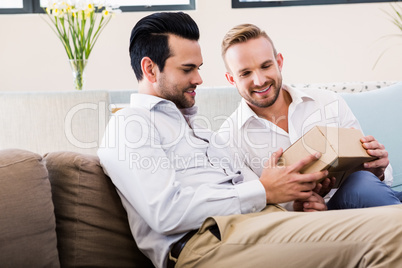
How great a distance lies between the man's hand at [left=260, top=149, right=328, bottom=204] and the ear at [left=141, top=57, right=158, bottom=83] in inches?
19.4

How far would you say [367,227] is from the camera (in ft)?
3.57

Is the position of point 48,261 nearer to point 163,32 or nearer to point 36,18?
point 163,32

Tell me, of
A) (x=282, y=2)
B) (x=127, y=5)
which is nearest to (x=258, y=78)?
(x=282, y=2)

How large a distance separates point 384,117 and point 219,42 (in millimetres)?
2007

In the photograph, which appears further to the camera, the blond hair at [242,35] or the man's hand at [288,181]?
the blond hair at [242,35]

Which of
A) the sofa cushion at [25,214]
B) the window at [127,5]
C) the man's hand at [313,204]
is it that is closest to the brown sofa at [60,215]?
the sofa cushion at [25,214]

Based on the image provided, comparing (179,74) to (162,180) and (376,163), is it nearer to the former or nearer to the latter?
(162,180)

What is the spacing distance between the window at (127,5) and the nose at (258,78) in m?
2.38

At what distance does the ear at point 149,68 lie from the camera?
1.60m

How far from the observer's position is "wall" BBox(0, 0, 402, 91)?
156 inches

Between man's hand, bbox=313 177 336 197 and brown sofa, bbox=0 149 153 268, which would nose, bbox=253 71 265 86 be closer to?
man's hand, bbox=313 177 336 197

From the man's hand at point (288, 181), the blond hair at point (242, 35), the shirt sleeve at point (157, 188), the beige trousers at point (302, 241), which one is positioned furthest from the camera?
the blond hair at point (242, 35)

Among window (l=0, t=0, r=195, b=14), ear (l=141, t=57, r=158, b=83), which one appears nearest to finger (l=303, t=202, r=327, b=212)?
ear (l=141, t=57, r=158, b=83)

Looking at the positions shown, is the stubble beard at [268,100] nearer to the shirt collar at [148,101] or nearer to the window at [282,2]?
the shirt collar at [148,101]
